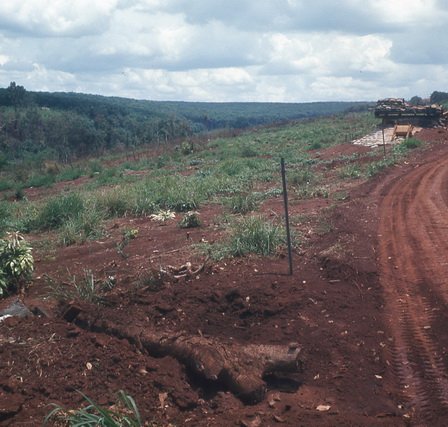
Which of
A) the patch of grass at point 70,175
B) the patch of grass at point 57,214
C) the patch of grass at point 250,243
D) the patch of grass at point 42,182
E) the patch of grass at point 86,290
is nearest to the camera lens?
the patch of grass at point 86,290

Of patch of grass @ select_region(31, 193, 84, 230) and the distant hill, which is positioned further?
the distant hill

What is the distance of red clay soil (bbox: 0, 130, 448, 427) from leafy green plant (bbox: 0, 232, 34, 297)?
12.2 inches

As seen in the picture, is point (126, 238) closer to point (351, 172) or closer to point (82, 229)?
point (82, 229)

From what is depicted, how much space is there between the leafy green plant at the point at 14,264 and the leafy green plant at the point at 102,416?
168 inches

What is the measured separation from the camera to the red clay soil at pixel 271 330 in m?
4.96

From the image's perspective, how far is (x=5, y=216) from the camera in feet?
49.8

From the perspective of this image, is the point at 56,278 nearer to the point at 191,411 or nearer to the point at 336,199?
the point at 191,411

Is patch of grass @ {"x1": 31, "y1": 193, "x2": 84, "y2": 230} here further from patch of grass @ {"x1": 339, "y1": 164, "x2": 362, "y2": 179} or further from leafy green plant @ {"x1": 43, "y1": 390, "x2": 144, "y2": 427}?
leafy green plant @ {"x1": 43, "y1": 390, "x2": 144, "y2": 427}

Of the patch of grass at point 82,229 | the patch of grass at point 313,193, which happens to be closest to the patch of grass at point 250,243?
the patch of grass at point 82,229

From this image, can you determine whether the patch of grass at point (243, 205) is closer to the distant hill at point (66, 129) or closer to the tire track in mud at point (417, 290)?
the tire track in mud at point (417, 290)

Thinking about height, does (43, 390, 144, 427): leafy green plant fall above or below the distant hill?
below

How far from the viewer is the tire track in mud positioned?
525cm

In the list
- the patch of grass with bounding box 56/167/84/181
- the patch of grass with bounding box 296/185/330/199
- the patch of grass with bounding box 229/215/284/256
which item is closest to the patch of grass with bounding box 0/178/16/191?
the patch of grass with bounding box 56/167/84/181

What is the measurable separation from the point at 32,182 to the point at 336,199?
2118 cm
